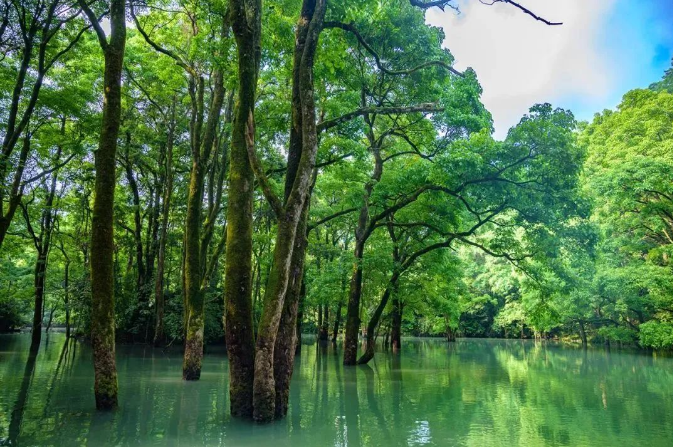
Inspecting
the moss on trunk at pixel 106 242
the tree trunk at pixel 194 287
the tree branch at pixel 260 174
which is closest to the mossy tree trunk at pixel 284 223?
the tree branch at pixel 260 174

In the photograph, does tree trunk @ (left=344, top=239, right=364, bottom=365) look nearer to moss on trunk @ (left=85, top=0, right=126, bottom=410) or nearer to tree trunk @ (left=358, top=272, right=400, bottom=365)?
tree trunk @ (left=358, top=272, right=400, bottom=365)

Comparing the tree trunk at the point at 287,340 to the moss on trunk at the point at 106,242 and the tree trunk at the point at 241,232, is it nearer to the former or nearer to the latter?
the tree trunk at the point at 241,232

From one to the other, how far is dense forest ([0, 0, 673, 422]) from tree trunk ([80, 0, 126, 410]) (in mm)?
32

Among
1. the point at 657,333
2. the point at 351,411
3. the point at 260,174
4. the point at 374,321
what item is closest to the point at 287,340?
the point at 351,411

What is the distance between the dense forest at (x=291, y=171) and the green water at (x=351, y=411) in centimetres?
72

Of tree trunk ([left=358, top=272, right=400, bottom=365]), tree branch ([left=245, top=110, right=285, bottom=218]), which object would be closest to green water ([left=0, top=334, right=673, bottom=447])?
tree trunk ([left=358, top=272, right=400, bottom=365])

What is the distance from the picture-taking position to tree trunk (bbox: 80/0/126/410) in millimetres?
7113

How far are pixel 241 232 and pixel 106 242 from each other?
217cm

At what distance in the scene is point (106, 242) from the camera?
287 inches

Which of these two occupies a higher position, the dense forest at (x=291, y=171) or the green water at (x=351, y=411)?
the dense forest at (x=291, y=171)

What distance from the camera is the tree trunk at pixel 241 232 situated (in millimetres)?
6910

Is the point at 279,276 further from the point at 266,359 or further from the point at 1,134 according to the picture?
the point at 1,134

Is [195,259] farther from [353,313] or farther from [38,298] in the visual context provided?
[38,298]

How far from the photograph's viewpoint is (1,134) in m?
13.2
